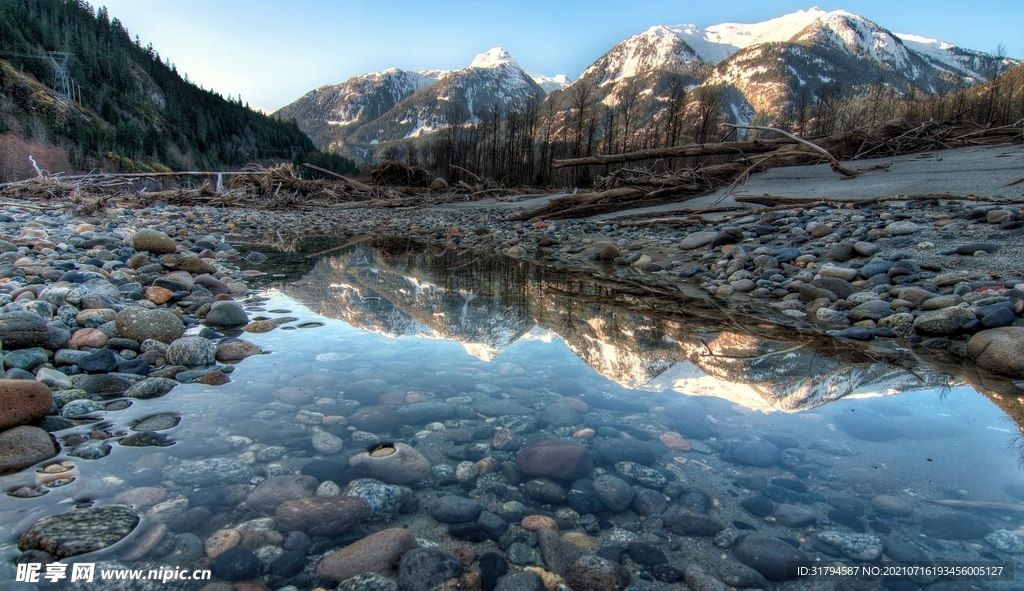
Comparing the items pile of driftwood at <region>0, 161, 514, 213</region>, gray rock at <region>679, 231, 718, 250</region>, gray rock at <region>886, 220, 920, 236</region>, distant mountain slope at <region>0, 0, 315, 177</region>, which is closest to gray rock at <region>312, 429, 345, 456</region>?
gray rock at <region>679, 231, 718, 250</region>

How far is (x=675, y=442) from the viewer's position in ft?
6.18

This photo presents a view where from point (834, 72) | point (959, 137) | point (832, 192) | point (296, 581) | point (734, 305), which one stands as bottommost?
point (296, 581)

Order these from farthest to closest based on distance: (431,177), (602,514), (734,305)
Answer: (431,177), (734,305), (602,514)

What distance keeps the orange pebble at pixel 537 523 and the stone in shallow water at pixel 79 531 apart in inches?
41.0

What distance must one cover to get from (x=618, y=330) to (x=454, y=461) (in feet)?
6.44

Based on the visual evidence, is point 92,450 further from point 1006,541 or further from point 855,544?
point 1006,541

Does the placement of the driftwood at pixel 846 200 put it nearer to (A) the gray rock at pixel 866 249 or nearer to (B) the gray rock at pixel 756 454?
(A) the gray rock at pixel 866 249

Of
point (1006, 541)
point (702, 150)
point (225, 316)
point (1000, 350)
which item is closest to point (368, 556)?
point (1006, 541)

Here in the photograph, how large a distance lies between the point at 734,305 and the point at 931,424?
80.2 inches

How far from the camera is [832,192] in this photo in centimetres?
752

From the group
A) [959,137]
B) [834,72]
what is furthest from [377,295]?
[834,72]

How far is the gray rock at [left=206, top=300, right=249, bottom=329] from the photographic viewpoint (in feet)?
10.6

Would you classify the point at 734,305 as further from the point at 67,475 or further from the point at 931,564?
the point at 67,475

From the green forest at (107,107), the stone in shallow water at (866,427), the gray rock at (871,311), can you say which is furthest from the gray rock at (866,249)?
the green forest at (107,107)
